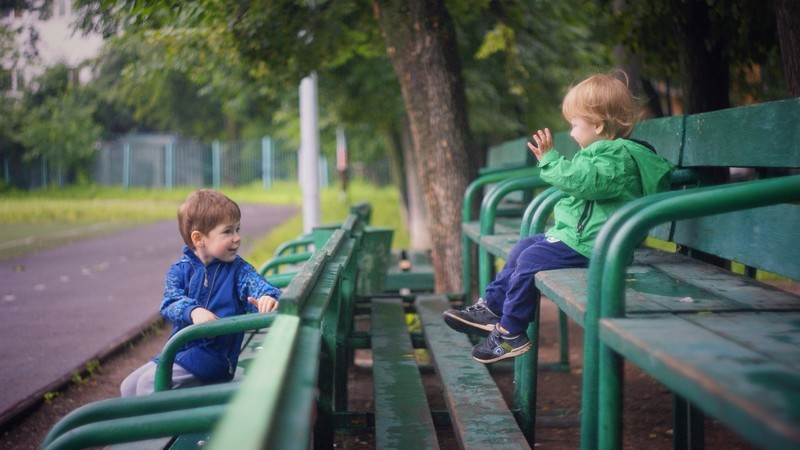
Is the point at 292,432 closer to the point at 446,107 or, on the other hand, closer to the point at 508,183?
the point at 508,183

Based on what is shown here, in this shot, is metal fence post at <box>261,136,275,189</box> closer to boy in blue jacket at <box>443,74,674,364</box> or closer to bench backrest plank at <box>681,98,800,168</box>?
bench backrest plank at <box>681,98,800,168</box>

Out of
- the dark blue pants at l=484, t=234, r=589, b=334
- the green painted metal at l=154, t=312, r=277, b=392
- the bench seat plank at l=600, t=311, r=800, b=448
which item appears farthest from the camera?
the dark blue pants at l=484, t=234, r=589, b=334

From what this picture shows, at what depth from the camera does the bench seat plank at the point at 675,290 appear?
2.33m

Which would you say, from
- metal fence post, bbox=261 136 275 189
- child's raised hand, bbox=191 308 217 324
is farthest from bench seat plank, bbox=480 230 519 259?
metal fence post, bbox=261 136 275 189

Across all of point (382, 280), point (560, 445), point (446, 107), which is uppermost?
point (446, 107)

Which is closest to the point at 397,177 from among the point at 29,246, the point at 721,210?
the point at 29,246

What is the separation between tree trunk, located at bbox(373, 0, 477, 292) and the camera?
5980mm

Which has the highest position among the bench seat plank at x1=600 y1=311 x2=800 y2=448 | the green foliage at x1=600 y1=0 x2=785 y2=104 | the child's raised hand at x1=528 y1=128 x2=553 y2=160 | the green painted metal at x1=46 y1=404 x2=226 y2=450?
the green foliage at x1=600 y1=0 x2=785 y2=104

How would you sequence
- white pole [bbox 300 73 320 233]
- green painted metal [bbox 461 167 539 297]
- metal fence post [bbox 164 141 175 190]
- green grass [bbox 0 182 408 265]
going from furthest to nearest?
1. metal fence post [bbox 164 141 175 190]
2. green grass [bbox 0 182 408 265]
3. white pole [bbox 300 73 320 233]
4. green painted metal [bbox 461 167 539 297]

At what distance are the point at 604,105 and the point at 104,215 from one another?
18.1 metres

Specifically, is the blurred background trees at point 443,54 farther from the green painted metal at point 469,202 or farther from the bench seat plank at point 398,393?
the bench seat plank at point 398,393

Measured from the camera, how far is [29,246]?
12.9m

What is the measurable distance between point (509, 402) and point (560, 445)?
708 mm

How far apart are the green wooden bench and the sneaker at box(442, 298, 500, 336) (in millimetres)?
629
